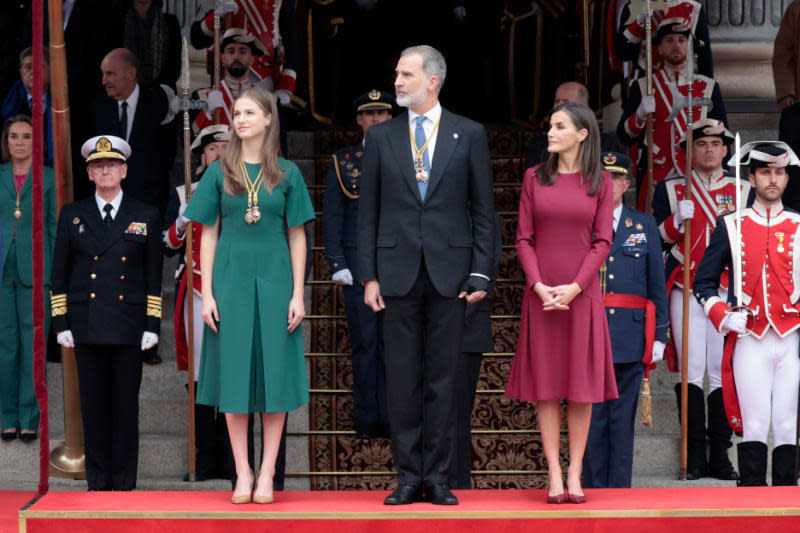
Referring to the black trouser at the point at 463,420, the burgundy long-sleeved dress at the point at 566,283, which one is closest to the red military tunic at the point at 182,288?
the black trouser at the point at 463,420

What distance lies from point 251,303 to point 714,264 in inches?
95.5

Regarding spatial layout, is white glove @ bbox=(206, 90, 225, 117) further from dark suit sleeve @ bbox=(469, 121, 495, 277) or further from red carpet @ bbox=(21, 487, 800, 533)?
red carpet @ bbox=(21, 487, 800, 533)

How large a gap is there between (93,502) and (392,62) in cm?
702

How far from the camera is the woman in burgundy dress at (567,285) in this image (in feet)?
17.3

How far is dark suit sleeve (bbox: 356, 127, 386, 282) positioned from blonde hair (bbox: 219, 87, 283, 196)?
1.17ft

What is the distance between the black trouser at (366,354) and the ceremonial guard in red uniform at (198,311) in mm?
801

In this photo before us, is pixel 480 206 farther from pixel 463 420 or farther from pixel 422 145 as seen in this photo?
pixel 463 420

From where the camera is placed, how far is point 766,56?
974cm

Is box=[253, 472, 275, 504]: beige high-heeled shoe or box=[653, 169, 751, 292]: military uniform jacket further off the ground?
box=[653, 169, 751, 292]: military uniform jacket

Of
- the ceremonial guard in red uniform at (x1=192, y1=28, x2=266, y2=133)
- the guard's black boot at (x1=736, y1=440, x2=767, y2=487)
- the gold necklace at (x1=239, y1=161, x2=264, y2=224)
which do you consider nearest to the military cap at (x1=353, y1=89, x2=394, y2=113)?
the ceremonial guard in red uniform at (x1=192, y1=28, x2=266, y2=133)

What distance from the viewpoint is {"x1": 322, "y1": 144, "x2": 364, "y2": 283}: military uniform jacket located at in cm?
745

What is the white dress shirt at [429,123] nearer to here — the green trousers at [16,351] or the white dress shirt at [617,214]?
the white dress shirt at [617,214]

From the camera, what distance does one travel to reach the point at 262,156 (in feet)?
17.7

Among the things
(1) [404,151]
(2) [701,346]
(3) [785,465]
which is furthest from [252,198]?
(2) [701,346]
